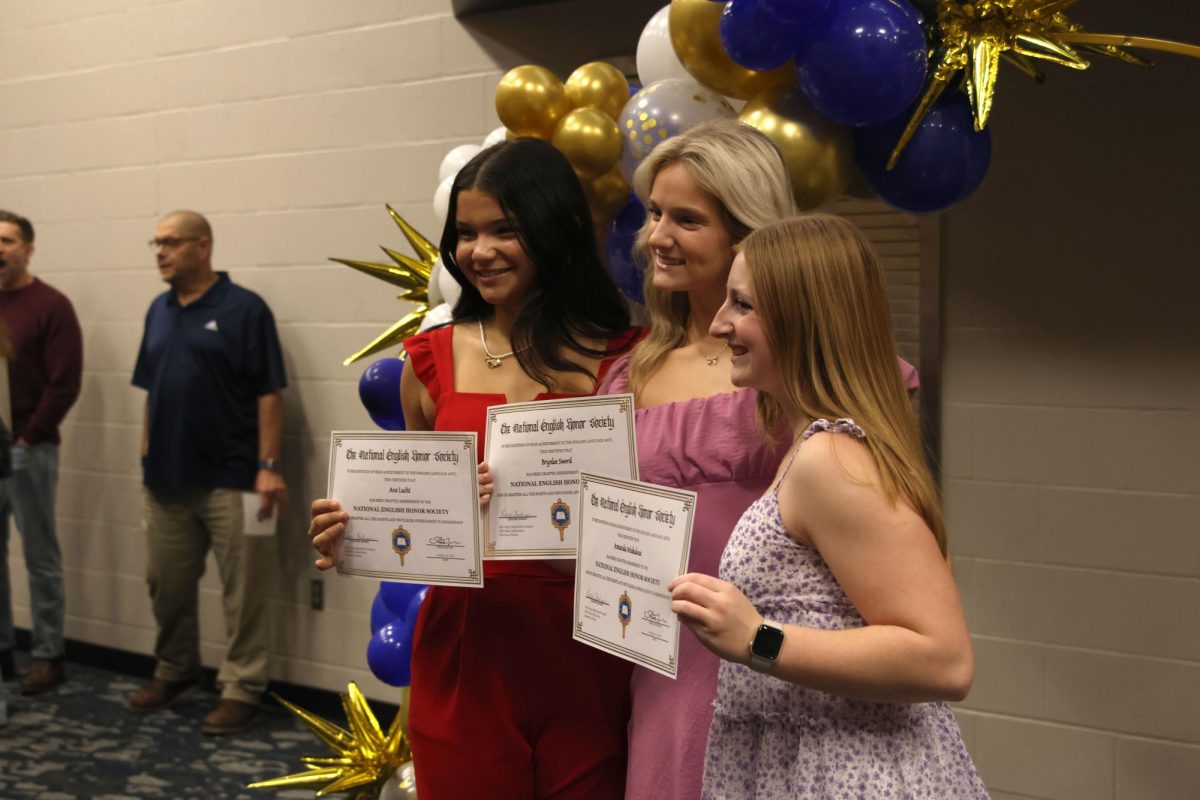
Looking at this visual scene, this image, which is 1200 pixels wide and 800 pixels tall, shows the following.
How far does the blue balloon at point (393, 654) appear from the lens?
266 centimetres

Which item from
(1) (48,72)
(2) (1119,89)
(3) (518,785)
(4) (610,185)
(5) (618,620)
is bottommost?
(3) (518,785)

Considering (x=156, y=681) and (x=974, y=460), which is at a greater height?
(x=974, y=460)

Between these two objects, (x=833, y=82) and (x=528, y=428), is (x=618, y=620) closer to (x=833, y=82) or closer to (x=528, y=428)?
(x=528, y=428)

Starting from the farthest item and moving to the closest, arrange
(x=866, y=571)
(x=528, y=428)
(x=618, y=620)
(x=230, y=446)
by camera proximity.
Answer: (x=230, y=446) → (x=528, y=428) → (x=618, y=620) → (x=866, y=571)

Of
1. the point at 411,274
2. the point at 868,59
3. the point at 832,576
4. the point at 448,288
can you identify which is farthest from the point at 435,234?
the point at 832,576

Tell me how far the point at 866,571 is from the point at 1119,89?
6.57 ft

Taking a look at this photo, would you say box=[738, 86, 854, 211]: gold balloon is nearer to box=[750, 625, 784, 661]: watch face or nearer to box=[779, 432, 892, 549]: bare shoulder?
box=[779, 432, 892, 549]: bare shoulder

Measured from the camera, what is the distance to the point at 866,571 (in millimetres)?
1272

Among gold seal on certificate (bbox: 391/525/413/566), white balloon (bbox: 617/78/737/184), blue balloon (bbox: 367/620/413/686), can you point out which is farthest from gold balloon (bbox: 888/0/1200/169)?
blue balloon (bbox: 367/620/413/686)

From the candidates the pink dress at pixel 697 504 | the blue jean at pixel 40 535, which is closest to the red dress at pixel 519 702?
the pink dress at pixel 697 504

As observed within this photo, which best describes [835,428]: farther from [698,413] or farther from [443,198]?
[443,198]

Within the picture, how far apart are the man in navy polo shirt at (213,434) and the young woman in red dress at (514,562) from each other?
2437 millimetres

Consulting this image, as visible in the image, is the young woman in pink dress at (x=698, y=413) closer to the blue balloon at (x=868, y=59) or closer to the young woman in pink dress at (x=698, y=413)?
the young woman in pink dress at (x=698, y=413)

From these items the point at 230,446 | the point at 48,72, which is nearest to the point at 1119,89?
the point at 230,446
